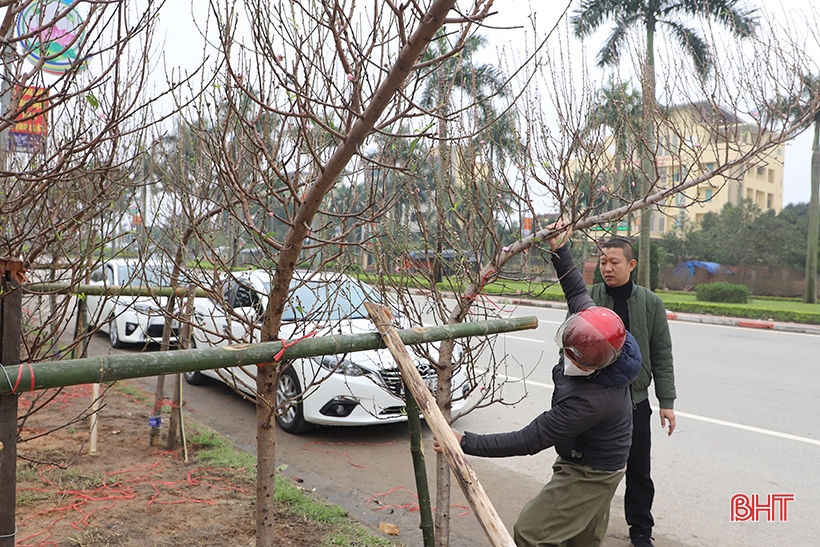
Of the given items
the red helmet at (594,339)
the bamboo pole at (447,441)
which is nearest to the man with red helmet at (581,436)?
the red helmet at (594,339)

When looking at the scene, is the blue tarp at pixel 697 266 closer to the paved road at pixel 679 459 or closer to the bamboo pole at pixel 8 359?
the paved road at pixel 679 459

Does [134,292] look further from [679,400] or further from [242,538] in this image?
[679,400]

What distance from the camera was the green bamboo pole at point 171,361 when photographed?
169 cm

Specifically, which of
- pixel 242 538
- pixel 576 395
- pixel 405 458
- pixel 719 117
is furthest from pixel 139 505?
pixel 719 117

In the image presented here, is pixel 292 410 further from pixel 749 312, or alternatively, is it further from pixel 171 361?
pixel 749 312

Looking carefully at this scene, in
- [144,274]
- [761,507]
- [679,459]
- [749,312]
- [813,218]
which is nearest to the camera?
[144,274]

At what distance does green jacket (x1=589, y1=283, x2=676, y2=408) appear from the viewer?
3758mm

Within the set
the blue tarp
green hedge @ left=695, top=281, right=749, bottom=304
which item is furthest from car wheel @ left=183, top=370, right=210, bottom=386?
the blue tarp

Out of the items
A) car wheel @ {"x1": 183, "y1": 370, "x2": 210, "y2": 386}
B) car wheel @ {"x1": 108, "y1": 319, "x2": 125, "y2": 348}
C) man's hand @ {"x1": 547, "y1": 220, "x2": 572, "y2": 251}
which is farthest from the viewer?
car wheel @ {"x1": 108, "y1": 319, "x2": 125, "y2": 348}

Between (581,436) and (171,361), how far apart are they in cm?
177

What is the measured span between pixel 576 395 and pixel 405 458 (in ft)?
10.7

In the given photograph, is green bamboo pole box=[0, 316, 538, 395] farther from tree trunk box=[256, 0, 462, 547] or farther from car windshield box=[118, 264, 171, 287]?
car windshield box=[118, 264, 171, 287]

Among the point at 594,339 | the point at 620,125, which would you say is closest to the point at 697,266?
the point at 620,125

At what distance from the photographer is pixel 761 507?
4.64m
